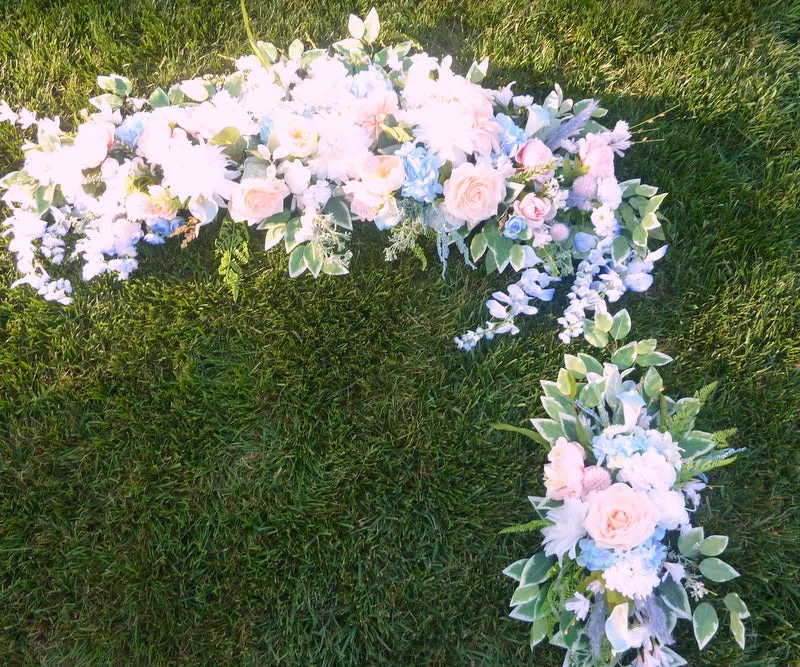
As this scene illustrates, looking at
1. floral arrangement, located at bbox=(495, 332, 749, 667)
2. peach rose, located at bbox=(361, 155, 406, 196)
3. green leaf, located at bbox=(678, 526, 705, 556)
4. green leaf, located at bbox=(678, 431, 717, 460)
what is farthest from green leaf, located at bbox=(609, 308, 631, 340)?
peach rose, located at bbox=(361, 155, 406, 196)

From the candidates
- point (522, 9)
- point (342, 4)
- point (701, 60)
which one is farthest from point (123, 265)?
point (701, 60)

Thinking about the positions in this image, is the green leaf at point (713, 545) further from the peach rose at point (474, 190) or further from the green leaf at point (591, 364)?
the peach rose at point (474, 190)

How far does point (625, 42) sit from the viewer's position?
7.70 ft

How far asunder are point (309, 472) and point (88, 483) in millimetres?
706

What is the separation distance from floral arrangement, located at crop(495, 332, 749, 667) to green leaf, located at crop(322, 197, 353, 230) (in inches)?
31.4

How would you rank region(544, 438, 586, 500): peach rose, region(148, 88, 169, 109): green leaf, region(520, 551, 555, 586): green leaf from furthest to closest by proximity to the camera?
region(148, 88, 169, 109): green leaf < region(520, 551, 555, 586): green leaf < region(544, 438, 586, 500): peach rose

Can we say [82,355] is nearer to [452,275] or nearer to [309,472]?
[309,472]

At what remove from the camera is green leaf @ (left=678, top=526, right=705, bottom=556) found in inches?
69.1

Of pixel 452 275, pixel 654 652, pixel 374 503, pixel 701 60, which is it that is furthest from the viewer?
pixel 701 60

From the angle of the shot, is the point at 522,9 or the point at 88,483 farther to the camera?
the point at 522,9

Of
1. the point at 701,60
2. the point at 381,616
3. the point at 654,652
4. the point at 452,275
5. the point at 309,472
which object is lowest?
the point at 381,616

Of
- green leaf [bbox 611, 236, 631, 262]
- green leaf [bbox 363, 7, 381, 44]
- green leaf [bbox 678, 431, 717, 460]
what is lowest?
green leaf [bbox 678, 431, 717, 460]

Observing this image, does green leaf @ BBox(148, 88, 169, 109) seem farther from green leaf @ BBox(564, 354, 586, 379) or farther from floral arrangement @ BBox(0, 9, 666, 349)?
green leaf @ BBox(564, 354, 586, 379)

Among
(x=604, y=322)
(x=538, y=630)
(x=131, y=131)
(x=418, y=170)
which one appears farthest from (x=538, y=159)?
(x=538, y=630)
